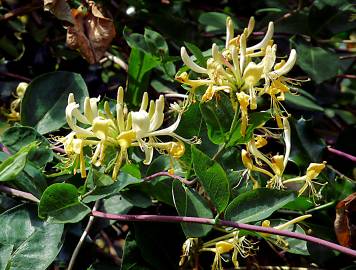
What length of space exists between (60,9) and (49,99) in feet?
0.48

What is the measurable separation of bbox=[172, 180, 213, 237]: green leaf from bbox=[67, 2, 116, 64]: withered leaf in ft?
1.08

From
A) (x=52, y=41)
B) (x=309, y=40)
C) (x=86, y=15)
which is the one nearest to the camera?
(x=86, y=15)

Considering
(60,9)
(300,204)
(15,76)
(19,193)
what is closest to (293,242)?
(300,204)

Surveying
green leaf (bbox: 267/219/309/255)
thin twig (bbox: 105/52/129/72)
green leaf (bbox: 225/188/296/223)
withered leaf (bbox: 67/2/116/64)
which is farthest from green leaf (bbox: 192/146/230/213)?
thin twig (bbox: 105/52/129/72)

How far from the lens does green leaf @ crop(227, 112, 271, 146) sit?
2.54 ft

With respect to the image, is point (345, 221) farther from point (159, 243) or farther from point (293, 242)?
point (159, 243)

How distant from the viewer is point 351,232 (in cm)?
89

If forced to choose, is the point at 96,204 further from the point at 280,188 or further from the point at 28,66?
the point at 28,66

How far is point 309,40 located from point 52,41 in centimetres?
51

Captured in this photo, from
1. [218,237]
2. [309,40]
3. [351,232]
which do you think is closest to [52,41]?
[309,40]

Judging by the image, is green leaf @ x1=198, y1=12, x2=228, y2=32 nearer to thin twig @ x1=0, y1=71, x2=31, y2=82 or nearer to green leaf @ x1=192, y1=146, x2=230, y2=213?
thin twig @ x1=0, y1=71, x2=31, y2=82

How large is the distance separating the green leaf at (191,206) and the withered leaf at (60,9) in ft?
1.22

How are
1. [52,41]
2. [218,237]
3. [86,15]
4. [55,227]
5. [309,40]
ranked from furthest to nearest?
[52,41], [309,40], [86,15], [218,237], [55,227]

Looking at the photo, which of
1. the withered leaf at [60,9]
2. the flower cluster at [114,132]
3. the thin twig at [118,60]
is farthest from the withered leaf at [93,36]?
the flower cluster at [114,132]
